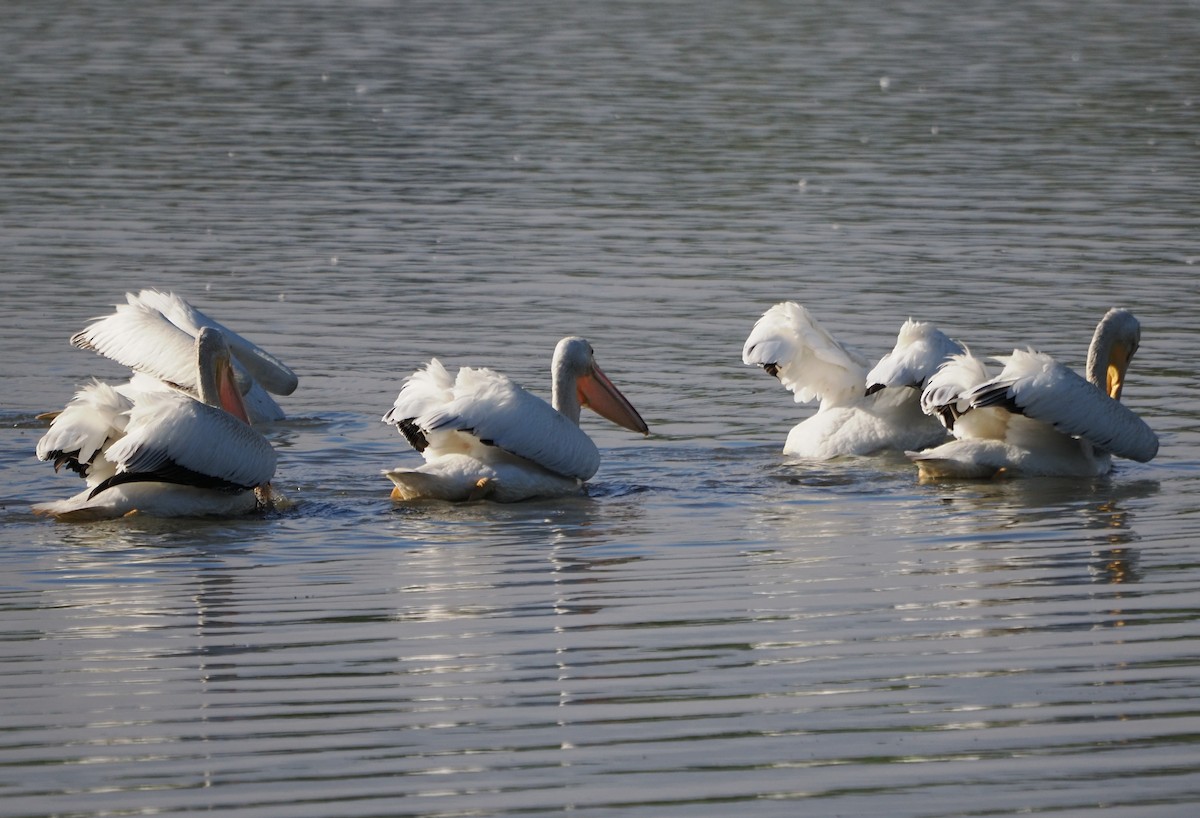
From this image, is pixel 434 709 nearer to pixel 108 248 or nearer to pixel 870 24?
pixel 108 248

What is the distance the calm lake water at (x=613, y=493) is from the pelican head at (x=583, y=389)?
0.25 m

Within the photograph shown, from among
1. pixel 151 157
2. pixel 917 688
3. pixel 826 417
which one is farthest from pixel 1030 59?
pixel 917 688

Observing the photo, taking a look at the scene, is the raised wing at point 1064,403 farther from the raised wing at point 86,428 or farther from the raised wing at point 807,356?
the raised wing at point 86,428

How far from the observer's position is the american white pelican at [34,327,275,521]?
7570mm

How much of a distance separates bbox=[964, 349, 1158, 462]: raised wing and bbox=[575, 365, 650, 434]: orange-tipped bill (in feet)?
4.77

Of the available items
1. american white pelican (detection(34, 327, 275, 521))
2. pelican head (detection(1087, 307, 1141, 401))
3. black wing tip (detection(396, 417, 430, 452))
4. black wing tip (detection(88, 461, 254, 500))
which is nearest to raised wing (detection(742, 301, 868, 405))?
pelican head (detection(1087, 307, 1141, 401))

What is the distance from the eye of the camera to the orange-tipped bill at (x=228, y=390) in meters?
8.66

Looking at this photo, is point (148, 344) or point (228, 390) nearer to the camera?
point (228, 390)

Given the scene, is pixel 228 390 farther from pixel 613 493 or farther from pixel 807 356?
pixel 807 356

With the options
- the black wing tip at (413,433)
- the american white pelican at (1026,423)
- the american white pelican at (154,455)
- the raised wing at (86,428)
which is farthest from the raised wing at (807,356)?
the raised wing at (86,428)

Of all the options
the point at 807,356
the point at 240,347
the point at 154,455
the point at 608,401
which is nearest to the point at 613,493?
the point at 608,401

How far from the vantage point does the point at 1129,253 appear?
548 inches

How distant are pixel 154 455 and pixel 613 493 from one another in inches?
74.4

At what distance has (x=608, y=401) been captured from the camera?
8984mm
